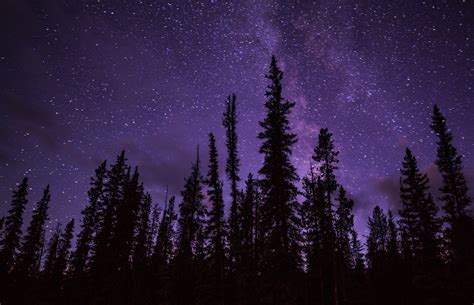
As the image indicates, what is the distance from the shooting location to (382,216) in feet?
212

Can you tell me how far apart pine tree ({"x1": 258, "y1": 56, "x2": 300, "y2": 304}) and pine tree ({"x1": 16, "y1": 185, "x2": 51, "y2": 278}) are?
35435mm

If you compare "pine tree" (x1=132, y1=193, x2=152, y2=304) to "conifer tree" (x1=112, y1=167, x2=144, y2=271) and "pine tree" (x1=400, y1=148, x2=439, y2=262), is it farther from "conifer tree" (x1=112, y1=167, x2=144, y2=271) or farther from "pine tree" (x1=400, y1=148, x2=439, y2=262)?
"pine tree" (x1=400, y1=148, x2=439, y2=262)

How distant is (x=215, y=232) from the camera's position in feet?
94.0

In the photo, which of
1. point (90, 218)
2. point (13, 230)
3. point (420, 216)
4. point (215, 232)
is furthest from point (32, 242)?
point (420, 216)

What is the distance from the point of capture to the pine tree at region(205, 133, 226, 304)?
25500 mm

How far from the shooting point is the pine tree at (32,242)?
40656 millimetres

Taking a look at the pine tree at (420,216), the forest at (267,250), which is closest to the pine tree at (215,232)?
the forest at (267,250)

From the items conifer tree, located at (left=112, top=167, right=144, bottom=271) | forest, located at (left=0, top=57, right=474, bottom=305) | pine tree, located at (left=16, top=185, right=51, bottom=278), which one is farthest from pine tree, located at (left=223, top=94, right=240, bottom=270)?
pine tree, located at (left=16, top=185, right=51, bottom=278)

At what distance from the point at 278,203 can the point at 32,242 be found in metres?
42.4

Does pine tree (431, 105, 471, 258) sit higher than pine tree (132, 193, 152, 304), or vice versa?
pine tree (431, 105, 471, 258)

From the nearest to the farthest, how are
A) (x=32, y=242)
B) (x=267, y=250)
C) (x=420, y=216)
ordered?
(x=267, y=250), (x=420, y=216), (x=32, y=242)

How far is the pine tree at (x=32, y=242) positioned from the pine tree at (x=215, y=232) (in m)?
27.9

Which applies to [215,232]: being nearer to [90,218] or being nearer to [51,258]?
[90,218]

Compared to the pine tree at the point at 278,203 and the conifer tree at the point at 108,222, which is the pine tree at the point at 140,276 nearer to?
the conifer tree at the point at 108,222
